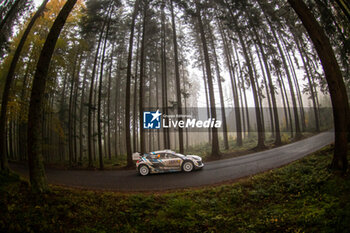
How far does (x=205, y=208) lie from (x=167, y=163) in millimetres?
4024

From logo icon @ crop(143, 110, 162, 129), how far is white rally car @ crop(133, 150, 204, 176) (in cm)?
252

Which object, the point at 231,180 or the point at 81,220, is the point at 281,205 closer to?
the point at 231,180

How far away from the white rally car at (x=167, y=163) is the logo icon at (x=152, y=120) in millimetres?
2519

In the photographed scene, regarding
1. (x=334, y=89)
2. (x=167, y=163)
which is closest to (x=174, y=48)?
(x=167, y=163)

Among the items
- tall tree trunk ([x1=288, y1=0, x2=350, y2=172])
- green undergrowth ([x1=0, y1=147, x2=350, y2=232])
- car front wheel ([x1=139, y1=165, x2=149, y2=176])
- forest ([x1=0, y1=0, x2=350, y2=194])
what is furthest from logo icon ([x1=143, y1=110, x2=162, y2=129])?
tall tree trunk ([x1=288, y1=0, x2=350, y2=172])

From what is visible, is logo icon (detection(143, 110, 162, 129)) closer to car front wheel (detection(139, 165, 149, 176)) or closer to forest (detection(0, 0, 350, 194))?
forest (detection(0, 0, 350, 194))

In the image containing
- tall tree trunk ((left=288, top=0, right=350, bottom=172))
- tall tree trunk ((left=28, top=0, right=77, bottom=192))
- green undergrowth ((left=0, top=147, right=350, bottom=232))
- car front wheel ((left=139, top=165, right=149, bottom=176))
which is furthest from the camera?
car front wheel ((left=139, top=165, right=149, bottom=176))

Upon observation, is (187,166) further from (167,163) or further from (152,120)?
(152,120)

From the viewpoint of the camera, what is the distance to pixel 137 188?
6.78 metres

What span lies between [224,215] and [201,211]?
2.07 ft

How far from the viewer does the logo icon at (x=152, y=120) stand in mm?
11068

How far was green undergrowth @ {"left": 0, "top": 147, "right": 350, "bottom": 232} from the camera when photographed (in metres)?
3.28

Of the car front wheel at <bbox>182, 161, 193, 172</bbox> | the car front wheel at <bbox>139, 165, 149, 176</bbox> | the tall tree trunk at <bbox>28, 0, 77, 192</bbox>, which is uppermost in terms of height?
the tall tree trunk at <bbox>28, 0, 77, 192</bbox>

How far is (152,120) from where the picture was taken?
36.9ft
